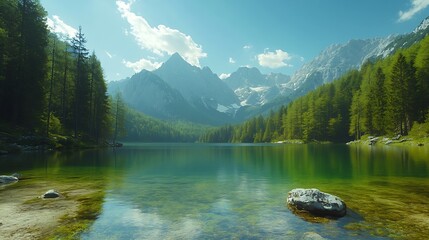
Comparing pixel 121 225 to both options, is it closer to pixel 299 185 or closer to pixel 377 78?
pixel 299 185

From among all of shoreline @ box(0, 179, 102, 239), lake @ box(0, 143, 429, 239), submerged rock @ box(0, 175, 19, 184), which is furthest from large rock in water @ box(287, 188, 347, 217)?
submerged rock @ box(0, 175, 19, 184)

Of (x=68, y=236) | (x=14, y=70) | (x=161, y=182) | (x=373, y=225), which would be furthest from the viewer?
(x=14, y=70)

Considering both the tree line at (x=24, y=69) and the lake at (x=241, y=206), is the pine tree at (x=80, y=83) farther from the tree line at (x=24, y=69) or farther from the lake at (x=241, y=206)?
the lake at (x=241, y=206)

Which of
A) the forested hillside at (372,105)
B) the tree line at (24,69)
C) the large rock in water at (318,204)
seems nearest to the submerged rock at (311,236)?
the large rock in water at (318,204)

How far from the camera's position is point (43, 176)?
84.1 ft

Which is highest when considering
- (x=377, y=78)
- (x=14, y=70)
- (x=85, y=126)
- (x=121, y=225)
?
(x=377, y=78)

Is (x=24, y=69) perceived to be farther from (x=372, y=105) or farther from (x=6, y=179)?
(x=372, y=105)

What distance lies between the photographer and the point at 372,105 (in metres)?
99.4

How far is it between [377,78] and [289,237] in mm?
105500

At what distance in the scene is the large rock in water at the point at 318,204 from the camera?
511 inches

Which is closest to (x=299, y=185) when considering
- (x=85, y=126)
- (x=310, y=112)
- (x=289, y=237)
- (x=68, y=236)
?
(x=289, y=237)

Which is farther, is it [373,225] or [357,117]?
[357,117]

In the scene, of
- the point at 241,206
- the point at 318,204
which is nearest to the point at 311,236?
the point at 318,204

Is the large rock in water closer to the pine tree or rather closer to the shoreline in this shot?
the shoreline
